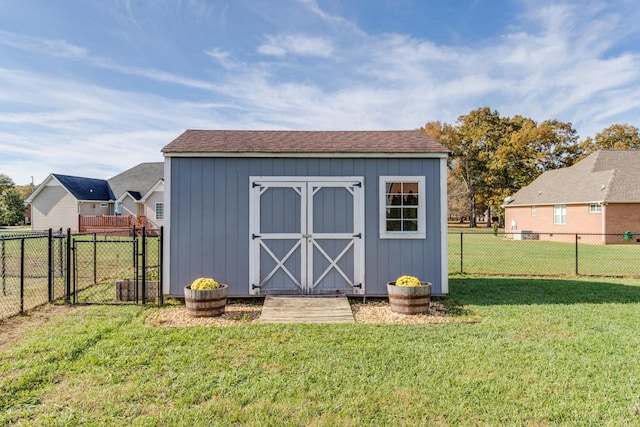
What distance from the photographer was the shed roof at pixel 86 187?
79.7ft

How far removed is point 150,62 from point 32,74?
3679 mm

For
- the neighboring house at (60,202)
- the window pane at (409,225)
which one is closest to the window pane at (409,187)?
the window pane at (409,225)

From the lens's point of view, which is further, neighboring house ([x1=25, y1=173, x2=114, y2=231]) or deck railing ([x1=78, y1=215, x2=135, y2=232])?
neighboring house ([x1=25, y1=173, x2=114, y2=231])

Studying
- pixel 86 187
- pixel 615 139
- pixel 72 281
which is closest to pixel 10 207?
pixel 86 187

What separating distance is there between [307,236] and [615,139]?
44461 mm

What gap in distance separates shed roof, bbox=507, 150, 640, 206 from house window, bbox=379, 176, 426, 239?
17413 mm

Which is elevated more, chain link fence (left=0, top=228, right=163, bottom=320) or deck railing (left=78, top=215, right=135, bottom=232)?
deck railing (left=78, top=215, right=135, bottom=232)

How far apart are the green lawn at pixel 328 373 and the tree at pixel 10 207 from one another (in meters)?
46.1

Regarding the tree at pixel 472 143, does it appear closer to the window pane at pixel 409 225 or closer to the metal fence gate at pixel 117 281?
the window pane at pixel 409 225

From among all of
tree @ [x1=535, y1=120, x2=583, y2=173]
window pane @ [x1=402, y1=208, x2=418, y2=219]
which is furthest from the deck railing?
tree @ [x1=535, y1=120, x2=583, y2=173]

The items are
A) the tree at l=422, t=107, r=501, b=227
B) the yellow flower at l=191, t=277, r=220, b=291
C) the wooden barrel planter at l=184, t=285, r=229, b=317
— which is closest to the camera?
the wooden barrel planter at l=184, t=285, r=229, b=317

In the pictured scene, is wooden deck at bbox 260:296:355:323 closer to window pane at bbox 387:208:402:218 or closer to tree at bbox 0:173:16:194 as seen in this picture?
window pane at bbox 387:208:402:218

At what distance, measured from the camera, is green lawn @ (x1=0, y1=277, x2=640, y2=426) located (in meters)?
2.70

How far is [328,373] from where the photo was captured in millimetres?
3391
